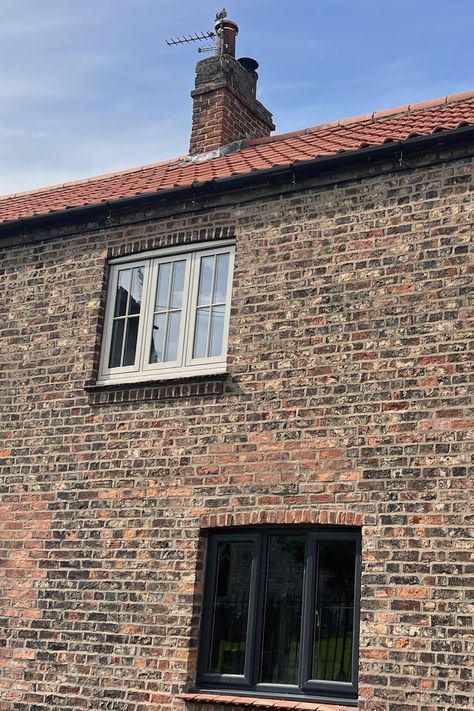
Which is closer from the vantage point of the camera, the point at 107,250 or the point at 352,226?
the point at 352,226

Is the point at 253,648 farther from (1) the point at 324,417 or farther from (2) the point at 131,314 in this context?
(2) the point at 131,314

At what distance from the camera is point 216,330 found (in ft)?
30.6

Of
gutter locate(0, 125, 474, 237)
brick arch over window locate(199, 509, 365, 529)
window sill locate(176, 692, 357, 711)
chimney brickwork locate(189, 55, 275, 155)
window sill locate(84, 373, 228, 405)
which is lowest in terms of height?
window sill locate(176, 692, 357, 711)

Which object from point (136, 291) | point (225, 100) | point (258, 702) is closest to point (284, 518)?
point (258, 702)

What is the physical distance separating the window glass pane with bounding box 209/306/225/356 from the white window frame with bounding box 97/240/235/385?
6 cm

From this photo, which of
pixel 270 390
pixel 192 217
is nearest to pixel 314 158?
pixel 192 217

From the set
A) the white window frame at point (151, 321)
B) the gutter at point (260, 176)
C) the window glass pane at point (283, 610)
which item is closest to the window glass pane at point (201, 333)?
the white window frame at point (151, 321)

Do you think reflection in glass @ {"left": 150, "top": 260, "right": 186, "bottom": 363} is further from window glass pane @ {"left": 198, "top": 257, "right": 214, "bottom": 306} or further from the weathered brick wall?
the weathered brick wall

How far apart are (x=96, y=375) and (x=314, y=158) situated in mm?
3158

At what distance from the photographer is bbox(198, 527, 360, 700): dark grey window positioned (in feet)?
25.7

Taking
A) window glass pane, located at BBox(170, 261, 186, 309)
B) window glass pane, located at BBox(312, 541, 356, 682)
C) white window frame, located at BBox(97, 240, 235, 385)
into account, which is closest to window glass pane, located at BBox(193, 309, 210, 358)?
white window frame, located at BBox(97, 240, 235, 385)

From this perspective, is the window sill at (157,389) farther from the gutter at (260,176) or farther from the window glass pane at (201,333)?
the gutter at (260,176)

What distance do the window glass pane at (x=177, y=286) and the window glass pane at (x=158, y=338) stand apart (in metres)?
0.18

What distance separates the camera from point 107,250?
10.2 metres
